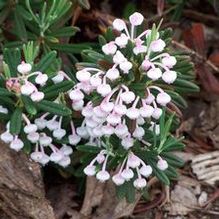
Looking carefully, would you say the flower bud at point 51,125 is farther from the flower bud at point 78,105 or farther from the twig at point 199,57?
the twig at point 199,57

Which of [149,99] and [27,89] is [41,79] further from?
[149,99]

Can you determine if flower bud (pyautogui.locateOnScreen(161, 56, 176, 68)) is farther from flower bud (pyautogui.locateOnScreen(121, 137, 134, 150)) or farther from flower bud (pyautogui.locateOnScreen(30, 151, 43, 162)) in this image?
flower bud (pyautogui.locateOnScreen(30, 151, 43, 162))

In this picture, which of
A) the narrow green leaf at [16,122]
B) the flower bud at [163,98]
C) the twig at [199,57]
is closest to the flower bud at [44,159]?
the narrow green leaf at [16,122]

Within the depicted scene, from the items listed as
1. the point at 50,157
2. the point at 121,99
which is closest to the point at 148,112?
the point at 121,99

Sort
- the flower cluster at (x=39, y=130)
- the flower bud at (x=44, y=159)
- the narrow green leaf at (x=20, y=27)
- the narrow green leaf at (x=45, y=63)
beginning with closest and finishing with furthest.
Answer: the flower cluster at (x=39, y=130) < the narrow green leaf at (x=45, y=63) < the flower bud at (x=44, y=159) < the narrow green leaf at (x=20, y=27)

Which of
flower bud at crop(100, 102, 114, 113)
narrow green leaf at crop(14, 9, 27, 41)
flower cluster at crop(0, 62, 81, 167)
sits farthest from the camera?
narrow green leaf at crop(14, 9, 27, 41)

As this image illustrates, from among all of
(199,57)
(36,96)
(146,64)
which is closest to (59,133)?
(36,96)

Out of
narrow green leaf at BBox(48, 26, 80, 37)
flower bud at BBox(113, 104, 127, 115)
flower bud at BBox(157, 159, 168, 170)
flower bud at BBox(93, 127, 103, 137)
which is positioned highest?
flower bud at BBox(113, 104, 127, 115)

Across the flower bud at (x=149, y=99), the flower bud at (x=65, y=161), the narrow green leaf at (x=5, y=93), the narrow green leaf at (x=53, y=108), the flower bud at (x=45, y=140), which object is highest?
the narrow green leaf at (x=5, y=93)

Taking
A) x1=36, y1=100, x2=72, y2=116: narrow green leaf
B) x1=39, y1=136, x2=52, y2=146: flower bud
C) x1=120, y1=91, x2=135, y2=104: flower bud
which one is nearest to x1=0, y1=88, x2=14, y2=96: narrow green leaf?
x1=36, y1=100, x2=72, y2=116: narrow green leaf
